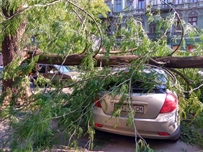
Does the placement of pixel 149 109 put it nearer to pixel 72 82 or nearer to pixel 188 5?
pixel 72 82

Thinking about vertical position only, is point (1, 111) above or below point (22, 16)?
below

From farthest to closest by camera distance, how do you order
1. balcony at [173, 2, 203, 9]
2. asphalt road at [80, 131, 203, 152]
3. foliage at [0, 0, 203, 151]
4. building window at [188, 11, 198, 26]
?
building window at [188, 11, 198, 26] < balcony at [173, 2, 203, 9] < asphalt road at [80, 131, 203, 152] < foliage at [0, 0, 203, 151]

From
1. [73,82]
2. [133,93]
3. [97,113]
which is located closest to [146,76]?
[133,93]

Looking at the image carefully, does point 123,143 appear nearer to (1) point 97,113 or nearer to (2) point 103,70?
(1) point 97,113

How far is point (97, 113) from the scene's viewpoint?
11.8ft

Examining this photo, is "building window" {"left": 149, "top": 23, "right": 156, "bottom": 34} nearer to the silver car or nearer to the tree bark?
the tree bark

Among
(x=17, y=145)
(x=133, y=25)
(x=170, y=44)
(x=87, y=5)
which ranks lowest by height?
(x=17, y=145)

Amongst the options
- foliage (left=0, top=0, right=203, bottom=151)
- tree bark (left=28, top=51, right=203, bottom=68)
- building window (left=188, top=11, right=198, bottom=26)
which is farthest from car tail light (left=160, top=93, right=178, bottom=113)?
building window (left=188, top=11, right=198, bottom=26)

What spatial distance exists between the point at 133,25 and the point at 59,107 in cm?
208

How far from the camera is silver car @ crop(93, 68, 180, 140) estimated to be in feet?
10.8

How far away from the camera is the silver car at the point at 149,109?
3287 millimetres

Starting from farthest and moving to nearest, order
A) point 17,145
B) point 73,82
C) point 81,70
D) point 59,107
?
point 81,70 → point 73,82 → point 59,107 → point 17,145

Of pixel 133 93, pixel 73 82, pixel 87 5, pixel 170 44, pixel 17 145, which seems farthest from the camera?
pixel 87 5

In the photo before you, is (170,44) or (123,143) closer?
(123,143)
